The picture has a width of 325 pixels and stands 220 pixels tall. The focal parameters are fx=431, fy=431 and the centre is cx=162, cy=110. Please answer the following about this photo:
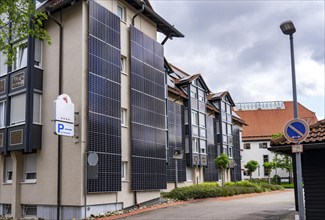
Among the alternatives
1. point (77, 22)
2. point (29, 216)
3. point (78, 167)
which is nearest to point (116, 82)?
point (77, 22)

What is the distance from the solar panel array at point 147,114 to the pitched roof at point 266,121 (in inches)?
2015

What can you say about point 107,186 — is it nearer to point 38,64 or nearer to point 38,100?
point 38,100

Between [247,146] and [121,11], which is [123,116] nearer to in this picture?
[121,11]

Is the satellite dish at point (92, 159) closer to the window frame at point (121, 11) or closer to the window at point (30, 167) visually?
the window at point (30, 167)

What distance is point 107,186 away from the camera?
63.7 feet

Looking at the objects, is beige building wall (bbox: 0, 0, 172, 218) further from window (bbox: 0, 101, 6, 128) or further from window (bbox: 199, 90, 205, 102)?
window (bbox: 199, 90, 205, 102)

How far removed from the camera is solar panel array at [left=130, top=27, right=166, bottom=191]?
74.0ft

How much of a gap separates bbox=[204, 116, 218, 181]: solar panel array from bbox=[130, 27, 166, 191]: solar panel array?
611 inches

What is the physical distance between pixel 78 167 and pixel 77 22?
668cm

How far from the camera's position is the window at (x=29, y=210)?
20.3 meters

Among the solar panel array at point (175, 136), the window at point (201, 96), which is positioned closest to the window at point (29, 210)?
the solar panel array at point (175, 136)

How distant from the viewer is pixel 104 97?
20109 mm

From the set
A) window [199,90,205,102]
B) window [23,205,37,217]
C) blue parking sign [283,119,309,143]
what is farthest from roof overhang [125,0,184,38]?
blue parking sign [283,119,309,143]

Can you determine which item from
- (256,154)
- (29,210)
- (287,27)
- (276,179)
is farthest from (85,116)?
(256,154)
